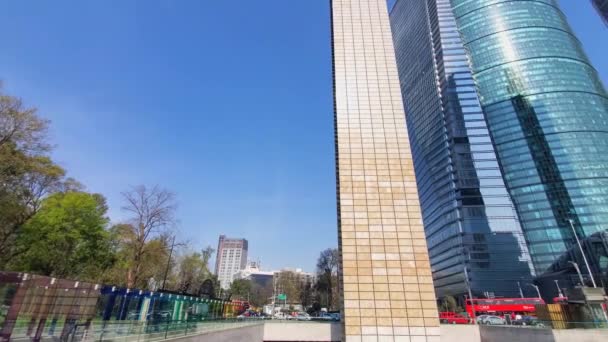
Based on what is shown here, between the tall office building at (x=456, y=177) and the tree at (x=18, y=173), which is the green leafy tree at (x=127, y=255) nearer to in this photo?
the tree at (x=18, y=173)

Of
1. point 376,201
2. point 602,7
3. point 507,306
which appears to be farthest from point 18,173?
point 602,7

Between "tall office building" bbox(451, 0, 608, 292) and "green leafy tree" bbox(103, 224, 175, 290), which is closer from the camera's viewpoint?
"green leafy tree" bbox(103, 224, 175, 290)

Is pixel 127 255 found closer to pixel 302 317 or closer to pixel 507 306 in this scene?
pixel 302 317

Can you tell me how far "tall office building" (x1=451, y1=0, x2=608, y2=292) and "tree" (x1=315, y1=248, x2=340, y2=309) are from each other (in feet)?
179

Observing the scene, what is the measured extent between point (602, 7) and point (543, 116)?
32.6 m

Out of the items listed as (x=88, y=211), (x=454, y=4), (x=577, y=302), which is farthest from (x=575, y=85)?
(x=88, y=211)

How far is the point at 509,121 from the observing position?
3580 inches

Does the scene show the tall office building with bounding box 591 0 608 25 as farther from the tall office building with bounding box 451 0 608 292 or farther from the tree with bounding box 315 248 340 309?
the tree with bounding box 315 248 340 309

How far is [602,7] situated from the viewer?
83125 millimetres

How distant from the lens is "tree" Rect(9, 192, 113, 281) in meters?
30.5

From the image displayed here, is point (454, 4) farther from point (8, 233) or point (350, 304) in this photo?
point (8, 233)

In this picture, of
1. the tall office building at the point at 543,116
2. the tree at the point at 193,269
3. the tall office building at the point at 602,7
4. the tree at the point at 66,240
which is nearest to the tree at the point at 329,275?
the tree at the point at 193,269

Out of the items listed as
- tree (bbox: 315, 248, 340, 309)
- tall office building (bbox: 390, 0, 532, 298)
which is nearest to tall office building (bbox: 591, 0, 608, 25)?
tall office building (bbox: 390, 0, 532, 298)

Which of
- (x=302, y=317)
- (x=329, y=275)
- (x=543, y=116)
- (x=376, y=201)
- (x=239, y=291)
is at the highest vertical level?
(x=543, y=116)
